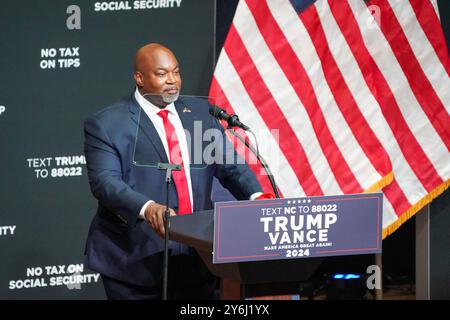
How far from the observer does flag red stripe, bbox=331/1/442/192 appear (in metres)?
5.46

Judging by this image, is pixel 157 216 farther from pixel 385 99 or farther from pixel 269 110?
pixel 385 99

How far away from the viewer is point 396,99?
5.66 metres

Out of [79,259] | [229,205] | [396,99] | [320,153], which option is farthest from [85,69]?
[229,205]

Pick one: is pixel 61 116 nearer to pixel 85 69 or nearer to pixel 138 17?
pixel 85 69

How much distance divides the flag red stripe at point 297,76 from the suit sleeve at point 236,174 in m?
1.38

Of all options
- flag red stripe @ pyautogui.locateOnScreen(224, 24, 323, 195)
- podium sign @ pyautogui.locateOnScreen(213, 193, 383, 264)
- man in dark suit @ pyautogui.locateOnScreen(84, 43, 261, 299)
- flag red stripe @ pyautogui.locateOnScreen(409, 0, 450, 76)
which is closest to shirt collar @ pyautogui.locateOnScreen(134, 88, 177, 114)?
man in dark suit @ pyautogui.locateOnScreen(84, 43, 261, 299)

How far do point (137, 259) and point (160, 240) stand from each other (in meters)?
0.13

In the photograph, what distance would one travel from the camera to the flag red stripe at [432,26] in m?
5.64

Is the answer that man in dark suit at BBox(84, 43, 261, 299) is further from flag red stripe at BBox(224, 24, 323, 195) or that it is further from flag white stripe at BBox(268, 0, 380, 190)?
flag white stripe at BBox(268, 0, 380, 190)

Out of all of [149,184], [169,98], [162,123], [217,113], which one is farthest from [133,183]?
[217,113]

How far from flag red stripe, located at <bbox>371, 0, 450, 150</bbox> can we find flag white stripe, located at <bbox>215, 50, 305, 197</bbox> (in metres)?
0.93

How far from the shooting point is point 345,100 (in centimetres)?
549

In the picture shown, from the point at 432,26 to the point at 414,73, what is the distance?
0.31m

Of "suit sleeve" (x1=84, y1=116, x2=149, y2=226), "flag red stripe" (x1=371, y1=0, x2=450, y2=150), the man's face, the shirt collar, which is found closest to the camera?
"suit sleeve" (x1=84, y1=116, x2=149, y2=226)
